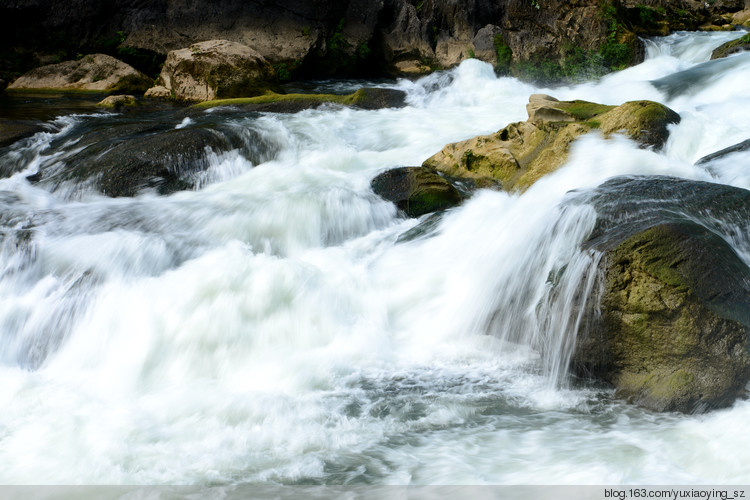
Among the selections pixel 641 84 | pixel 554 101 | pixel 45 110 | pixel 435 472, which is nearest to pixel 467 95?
pixel 641 84

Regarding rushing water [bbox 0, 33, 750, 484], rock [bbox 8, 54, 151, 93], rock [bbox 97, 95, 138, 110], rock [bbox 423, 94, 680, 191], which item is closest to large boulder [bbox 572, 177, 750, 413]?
rushing water [bbox 0, 33, 750, 484]

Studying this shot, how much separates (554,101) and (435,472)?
6812 mm

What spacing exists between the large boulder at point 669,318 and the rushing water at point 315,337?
0.53 feet

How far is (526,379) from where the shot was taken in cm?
433

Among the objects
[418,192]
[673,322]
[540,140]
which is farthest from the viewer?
[540,140]

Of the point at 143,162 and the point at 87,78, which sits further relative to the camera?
the point at 87,78

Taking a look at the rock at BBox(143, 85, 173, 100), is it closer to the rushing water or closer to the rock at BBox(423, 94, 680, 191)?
the rushing water

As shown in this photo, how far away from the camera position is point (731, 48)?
13.1 metres

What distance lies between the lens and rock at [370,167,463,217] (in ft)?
23.8

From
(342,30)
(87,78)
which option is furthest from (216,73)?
(342,30)

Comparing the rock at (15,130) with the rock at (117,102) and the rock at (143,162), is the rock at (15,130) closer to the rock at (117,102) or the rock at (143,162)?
the rock at (143,162)

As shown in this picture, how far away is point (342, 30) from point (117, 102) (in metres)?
7.62

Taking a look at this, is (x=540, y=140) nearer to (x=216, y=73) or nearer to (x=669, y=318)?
(x=669, y=318)

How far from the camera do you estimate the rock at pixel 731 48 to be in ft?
42.3
